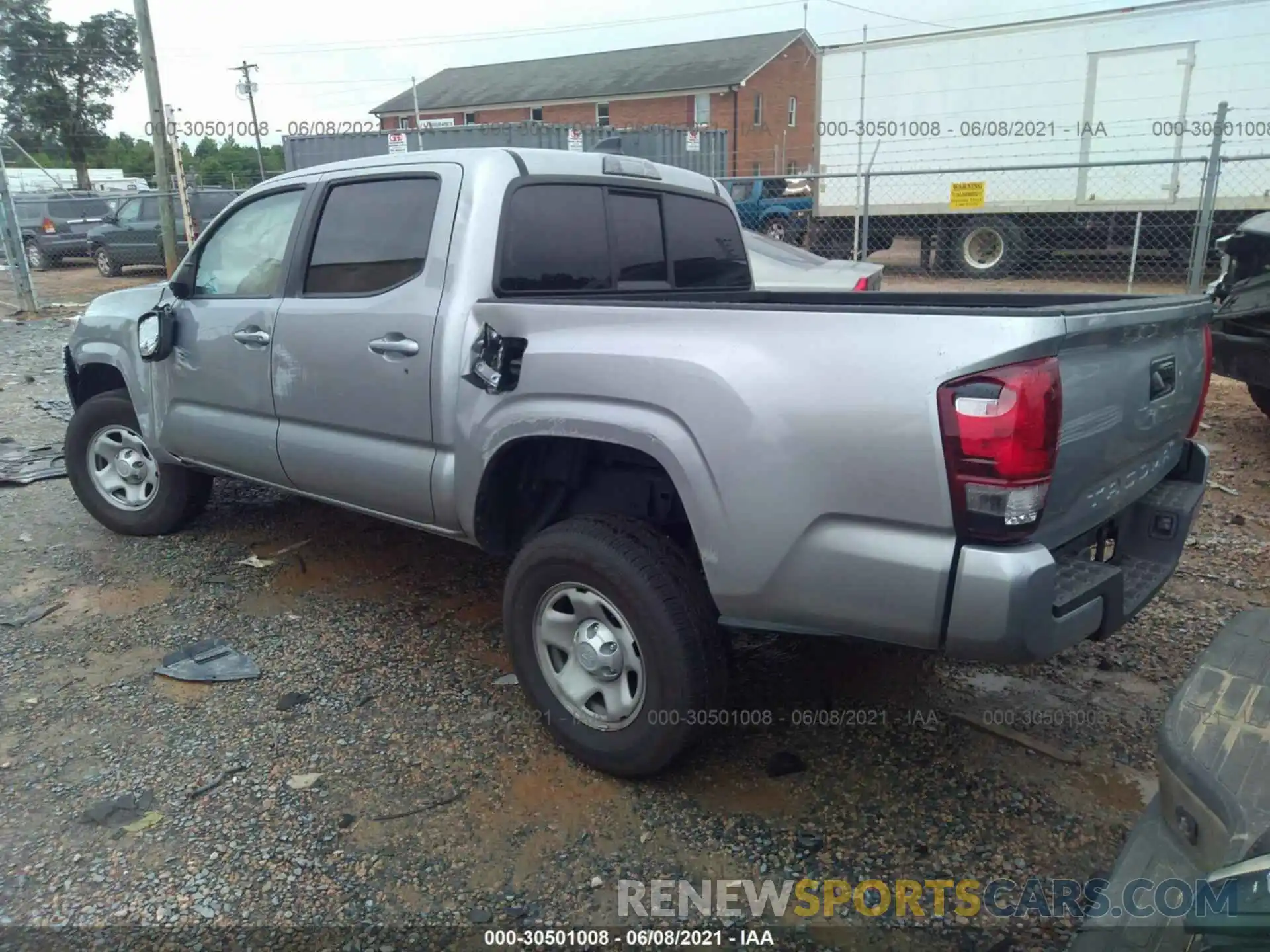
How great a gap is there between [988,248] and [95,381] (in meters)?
14.2

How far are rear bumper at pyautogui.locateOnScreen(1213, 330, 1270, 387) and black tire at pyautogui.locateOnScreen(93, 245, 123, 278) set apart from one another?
2025 cm

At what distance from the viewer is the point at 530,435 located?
2.87m

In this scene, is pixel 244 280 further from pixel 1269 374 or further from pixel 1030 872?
pixel 1269 374

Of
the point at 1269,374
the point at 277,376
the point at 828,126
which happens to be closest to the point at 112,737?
the point at 277,376

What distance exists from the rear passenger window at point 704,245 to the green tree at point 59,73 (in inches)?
1678

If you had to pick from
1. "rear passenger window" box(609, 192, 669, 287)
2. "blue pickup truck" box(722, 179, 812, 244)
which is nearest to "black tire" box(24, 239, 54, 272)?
"blue pickup truck" box(722, 179, 812, 244)

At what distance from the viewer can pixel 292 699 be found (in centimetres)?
338

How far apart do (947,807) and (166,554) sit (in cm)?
405

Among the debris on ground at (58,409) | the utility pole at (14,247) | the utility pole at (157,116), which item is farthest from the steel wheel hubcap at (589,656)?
the utility pole at (157,116)

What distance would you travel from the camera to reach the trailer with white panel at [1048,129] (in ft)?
42.0

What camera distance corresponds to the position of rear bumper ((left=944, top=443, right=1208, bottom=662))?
206 cm

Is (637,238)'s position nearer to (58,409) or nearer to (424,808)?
(424,808)

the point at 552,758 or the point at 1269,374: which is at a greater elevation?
the point at 1269,374

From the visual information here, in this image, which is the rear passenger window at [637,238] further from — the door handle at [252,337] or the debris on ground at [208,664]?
the debris on ground at [208,664]
